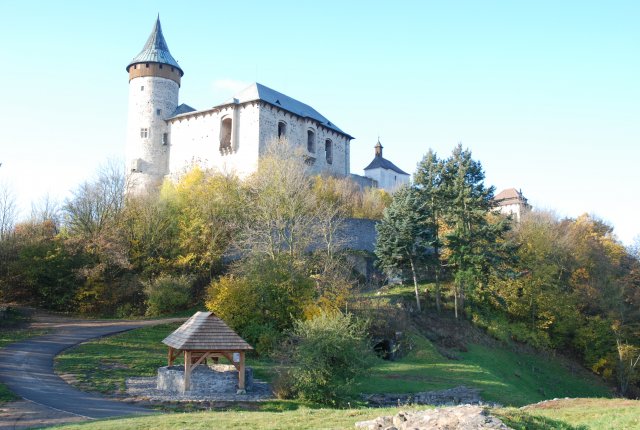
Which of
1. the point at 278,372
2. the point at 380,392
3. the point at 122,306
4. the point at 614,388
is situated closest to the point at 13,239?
the point at 122,306

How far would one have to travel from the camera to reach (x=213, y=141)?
4784 cm

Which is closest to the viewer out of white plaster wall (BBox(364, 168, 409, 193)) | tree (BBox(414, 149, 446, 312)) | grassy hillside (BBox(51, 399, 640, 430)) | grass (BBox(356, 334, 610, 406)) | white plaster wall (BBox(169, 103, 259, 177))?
grassy hillside (BBox(51, 399, 640, 430))

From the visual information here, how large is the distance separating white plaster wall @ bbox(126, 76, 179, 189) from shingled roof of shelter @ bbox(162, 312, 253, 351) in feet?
107

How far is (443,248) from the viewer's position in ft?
117

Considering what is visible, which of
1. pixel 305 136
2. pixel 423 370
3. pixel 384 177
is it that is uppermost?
pixel 305 136

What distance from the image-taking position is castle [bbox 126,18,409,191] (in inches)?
1818

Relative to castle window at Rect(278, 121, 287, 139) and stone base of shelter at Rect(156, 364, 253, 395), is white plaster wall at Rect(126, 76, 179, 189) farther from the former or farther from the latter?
stone base of shelter at Rect(156, 364, 253, 395)

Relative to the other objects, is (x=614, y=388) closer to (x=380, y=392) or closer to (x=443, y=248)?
(x=443, y=248)

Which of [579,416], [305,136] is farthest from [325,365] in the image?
[305,136]

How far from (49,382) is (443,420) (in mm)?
13236

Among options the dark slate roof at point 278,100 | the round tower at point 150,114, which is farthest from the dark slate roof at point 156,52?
the dark slate roof at point 278,100

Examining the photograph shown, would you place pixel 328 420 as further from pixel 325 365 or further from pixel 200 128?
pixel 200 128

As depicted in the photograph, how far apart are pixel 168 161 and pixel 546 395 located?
36.0 m

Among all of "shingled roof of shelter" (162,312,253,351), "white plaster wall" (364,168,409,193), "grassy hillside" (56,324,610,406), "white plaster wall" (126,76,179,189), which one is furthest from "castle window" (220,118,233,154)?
A: "shingled roof of shelter" (162,312,253,351)
